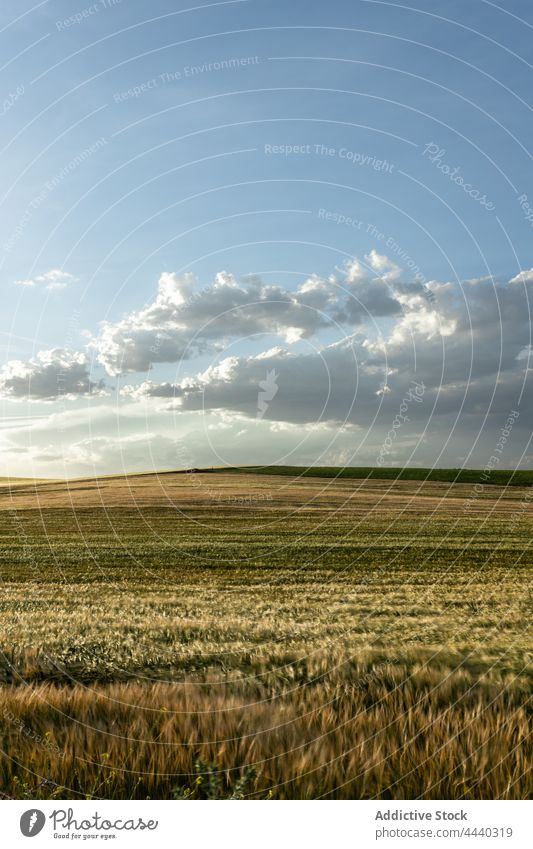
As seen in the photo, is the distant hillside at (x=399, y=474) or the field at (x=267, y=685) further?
the distant hillside at (x=399, y=474)

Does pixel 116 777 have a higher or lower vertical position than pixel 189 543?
higher

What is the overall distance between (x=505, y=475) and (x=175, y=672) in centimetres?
12447

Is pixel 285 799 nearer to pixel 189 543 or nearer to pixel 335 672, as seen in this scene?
pixel 335 672

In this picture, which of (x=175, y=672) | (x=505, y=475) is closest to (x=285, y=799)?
(x=175, y=672)

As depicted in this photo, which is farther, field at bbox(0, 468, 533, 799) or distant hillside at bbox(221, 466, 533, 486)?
distant hillside at bbox(221, 466, 533, 486)

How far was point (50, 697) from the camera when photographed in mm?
5961

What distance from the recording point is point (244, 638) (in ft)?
32.6

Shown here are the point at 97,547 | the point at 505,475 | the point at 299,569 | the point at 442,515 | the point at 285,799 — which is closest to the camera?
the point at 285,799

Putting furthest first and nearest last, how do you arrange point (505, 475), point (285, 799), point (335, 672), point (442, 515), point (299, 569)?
point (505, 475) < point (442, 515) < point (299, 569) < point (335, 672) < point (285, 799)

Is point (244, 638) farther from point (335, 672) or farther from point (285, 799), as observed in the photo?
point (285, 799)

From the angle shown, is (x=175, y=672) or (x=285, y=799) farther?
(x=175, y=672)

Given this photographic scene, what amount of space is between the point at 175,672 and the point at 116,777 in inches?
131

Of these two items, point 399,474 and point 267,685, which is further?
point 399,474

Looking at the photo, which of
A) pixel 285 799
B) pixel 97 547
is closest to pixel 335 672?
pixel 285 799
